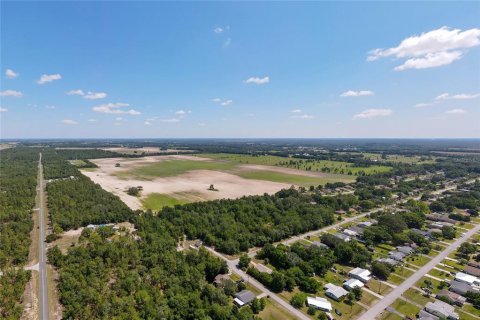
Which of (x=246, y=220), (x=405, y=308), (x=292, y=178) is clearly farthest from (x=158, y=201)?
(x=405, y=308)

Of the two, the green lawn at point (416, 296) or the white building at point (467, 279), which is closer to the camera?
the green lawn at point (416, 296)

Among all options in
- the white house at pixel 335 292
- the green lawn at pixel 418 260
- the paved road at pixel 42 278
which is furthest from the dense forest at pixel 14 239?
the green lawn at pixel 418 260

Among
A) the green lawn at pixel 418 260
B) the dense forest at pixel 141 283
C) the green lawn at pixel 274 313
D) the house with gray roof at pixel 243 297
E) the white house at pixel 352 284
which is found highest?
the dense forest at pixel 141 283

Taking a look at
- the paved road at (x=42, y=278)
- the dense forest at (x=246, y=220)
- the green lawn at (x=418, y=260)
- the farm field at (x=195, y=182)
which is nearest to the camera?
the paved road at (x=42, y=278)

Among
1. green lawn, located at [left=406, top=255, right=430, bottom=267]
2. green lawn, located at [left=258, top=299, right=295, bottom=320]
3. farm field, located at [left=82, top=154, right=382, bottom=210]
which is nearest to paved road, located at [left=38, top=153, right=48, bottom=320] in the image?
farm field, located at [left=82, top=154, right=382, bottom=210]

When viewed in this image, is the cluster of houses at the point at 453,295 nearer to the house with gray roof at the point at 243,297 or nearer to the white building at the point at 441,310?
the white building at the point at 441,310

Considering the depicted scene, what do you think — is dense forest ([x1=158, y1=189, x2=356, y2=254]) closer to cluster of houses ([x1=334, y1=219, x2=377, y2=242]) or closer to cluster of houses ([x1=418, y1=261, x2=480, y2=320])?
cluster of houses ([x1=334, y1=219, x2=377, y2=242])

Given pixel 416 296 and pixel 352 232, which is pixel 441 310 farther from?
pixel 352 232
